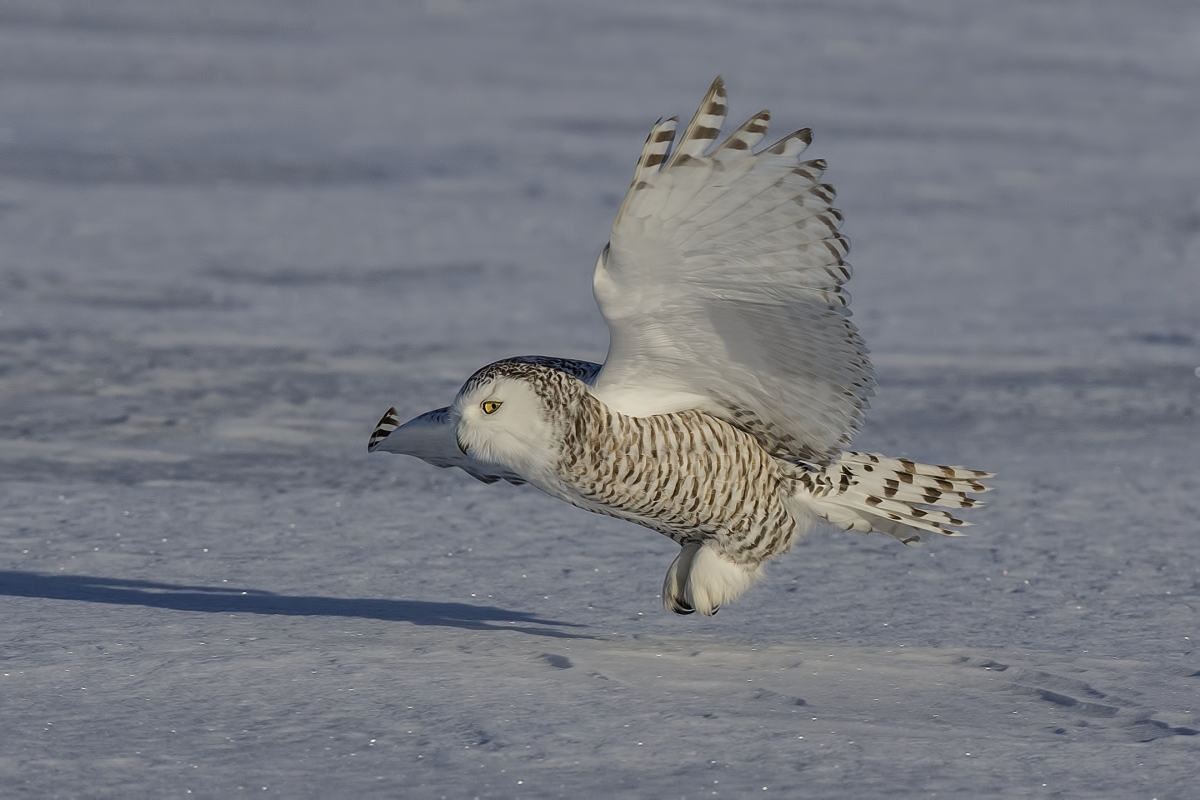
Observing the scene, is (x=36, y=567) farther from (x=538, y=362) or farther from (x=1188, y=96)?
(x=1188, y=96)

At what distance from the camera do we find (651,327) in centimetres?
338

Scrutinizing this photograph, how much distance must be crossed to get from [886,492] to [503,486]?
1502 mm

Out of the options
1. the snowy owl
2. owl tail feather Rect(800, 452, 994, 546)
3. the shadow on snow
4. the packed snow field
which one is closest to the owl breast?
the snowy owl

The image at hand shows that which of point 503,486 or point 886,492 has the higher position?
point 886,492

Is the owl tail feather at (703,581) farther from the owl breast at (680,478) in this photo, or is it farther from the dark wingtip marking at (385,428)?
the dark wingtip marking at (385,428)

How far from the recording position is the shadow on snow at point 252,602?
379cm

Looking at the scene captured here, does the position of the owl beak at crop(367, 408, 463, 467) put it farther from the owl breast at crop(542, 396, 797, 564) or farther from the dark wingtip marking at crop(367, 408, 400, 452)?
the owl breast at crop(542, 396, 797, 564)

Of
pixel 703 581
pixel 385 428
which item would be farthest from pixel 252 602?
pixel 703 581

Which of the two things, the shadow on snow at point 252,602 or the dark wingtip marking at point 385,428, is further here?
the dark wingtip marking at point 385,428

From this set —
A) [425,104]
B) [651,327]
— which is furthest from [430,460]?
[425,104]

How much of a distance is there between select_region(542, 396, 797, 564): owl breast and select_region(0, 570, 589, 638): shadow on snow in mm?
385

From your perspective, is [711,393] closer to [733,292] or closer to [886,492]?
[733,292]

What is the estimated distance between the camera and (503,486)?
5.12m

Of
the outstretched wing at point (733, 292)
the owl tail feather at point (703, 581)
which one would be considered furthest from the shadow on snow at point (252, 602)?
the outstretched wing at point (733, 292)
